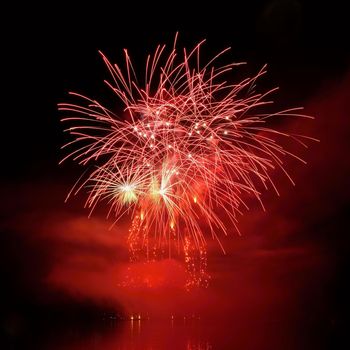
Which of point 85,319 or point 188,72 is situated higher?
point 85,319

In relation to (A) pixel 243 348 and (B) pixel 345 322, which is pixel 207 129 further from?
(B) pixel 345 322

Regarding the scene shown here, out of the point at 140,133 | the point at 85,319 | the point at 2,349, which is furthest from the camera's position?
the point at 85,319

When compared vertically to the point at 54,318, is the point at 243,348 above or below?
below

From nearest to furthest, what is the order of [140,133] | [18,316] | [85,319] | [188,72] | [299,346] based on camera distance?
[188,72], [140,133], [299,346], [18,316], [85,319]

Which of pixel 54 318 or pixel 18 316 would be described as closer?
pixel 18 316

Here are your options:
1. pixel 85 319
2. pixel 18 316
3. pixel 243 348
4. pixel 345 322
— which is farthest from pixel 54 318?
pixel 243 348

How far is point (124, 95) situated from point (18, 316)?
81181mm

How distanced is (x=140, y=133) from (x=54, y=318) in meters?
114

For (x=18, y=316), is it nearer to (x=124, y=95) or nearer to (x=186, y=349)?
(x=186, y=349)

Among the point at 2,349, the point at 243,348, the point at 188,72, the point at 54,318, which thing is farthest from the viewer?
the point at 54,318

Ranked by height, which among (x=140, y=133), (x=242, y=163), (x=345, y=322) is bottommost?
(x=242, y=163)

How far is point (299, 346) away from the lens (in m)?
57.3

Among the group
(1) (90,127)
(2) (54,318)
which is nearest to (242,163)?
(1) (90,127)

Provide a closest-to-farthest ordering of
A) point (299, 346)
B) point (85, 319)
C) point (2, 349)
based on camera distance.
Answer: point (2, 349)
point (299, 346)
point (85, 319)
